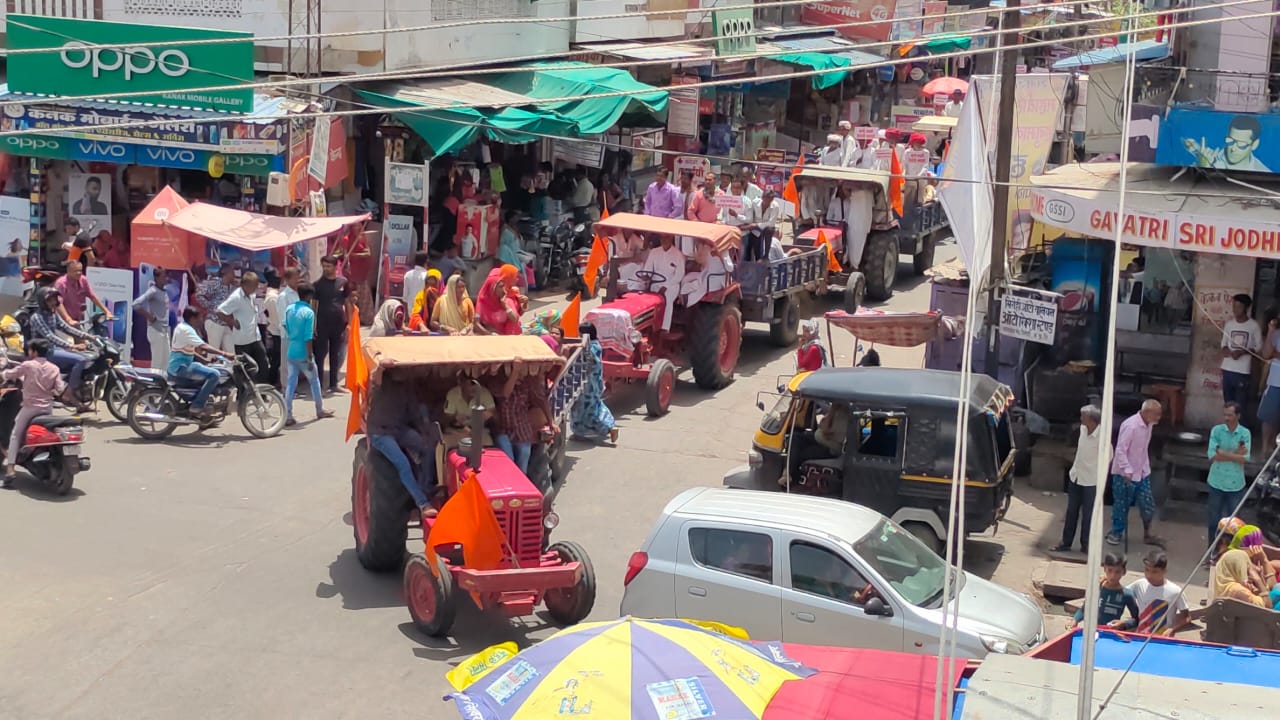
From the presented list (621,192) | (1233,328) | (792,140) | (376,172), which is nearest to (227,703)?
(1233,328)

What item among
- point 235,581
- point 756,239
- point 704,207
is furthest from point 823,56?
point 235,581

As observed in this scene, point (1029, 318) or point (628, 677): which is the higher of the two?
point (1029, 318)

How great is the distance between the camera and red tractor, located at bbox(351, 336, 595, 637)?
33.1 feet

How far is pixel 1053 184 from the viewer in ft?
52.4

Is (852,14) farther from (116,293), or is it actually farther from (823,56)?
(116,293)

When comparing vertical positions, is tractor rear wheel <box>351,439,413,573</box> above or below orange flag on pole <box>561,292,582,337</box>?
below

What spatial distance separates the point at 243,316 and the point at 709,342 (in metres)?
5.44

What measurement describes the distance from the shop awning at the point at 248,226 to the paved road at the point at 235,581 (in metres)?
2.28

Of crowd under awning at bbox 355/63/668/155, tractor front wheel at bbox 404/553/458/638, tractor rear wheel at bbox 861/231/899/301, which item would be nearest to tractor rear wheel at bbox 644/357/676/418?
crowd under awning at bbox 355/63/668/155

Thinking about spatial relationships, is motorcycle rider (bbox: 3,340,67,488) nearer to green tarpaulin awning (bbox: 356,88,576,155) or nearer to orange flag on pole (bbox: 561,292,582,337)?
orange flag on pole (bbox: 561,292,582,337)

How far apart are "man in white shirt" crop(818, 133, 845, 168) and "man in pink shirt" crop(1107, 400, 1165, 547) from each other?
11.4 meters

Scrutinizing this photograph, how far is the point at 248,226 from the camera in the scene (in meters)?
16.9

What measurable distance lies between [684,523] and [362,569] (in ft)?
9.97

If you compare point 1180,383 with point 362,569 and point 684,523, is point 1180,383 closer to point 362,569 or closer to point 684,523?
point 684,523
